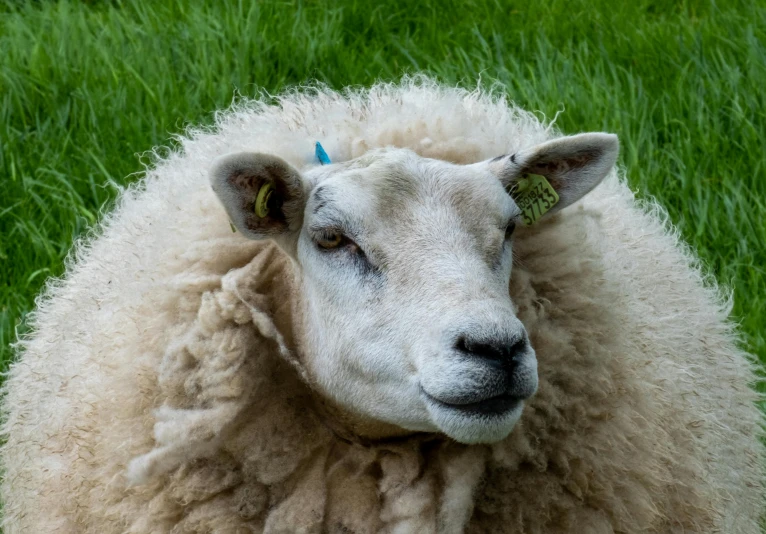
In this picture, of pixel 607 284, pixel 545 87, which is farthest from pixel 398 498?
pixel 545 87

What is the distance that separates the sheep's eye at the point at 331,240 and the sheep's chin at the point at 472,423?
19.7 inches

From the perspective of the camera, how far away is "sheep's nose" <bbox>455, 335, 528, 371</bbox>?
2648mm

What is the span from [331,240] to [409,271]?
26 cm

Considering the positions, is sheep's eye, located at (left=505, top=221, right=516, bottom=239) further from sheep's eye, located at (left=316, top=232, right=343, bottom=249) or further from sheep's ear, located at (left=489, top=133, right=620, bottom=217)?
sheep's eye, located at (left=316, top=232, right=343, bottom=249)

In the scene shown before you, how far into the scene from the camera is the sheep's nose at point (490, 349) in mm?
2648

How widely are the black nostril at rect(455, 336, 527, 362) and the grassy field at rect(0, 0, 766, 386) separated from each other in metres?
2.37

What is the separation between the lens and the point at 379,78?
5.16 meters

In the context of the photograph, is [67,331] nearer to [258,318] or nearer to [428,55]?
[258,318]

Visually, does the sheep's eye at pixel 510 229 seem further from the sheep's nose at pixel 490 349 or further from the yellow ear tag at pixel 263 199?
the yellow ear tag at pixel 263 199

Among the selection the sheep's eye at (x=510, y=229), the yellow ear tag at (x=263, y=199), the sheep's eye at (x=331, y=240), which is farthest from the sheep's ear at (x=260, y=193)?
the sheep's eye at (x=510, y=229)

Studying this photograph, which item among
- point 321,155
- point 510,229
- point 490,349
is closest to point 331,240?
point 321,155

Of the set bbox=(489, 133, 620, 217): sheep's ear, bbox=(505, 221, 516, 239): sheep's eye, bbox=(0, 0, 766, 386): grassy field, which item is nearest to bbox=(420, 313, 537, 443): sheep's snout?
bbox=(505, 221, 516, 239): sheep's eye

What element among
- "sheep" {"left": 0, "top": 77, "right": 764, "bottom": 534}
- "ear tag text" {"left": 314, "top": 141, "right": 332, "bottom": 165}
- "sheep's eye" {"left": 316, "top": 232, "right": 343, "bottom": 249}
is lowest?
"sheep" {"left": 0, "top": 77, "right": 764, "bottom": 534}

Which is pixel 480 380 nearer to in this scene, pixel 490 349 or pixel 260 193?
pixel 490 349
